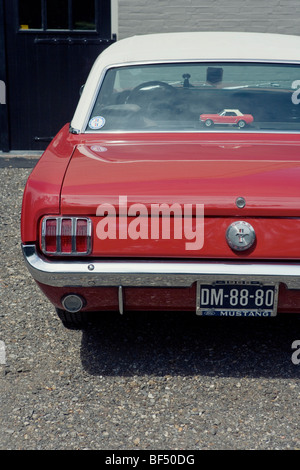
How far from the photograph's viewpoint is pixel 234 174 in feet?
10.5

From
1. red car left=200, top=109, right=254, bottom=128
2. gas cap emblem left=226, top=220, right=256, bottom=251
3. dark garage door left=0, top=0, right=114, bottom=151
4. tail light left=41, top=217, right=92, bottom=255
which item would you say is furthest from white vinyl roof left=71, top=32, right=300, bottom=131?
dark garage door left=0, top=0, right=114, bottom=151

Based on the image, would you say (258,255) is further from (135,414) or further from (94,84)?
(94,84)

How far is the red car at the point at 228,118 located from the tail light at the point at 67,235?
1.29m

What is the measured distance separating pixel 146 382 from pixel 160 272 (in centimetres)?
69

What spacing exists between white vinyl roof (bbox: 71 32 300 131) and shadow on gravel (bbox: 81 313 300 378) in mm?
1251

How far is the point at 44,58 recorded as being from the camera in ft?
28.4

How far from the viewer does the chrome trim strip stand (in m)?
3.07

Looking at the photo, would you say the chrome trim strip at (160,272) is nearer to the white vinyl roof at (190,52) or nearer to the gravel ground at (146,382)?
the gravel ground at (146,382)

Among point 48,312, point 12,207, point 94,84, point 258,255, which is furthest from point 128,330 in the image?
point 12,207

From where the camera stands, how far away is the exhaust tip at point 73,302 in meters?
3.25

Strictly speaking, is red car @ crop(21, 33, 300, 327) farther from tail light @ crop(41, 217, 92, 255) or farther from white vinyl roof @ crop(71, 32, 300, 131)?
white vinyl roof @ crop(71, 32, 300, 131)

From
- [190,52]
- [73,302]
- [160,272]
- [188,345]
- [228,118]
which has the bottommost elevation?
[188,345]

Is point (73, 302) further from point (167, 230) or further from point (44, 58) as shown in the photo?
point (44, 58)

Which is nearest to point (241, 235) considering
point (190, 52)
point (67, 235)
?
point (67, 235)
